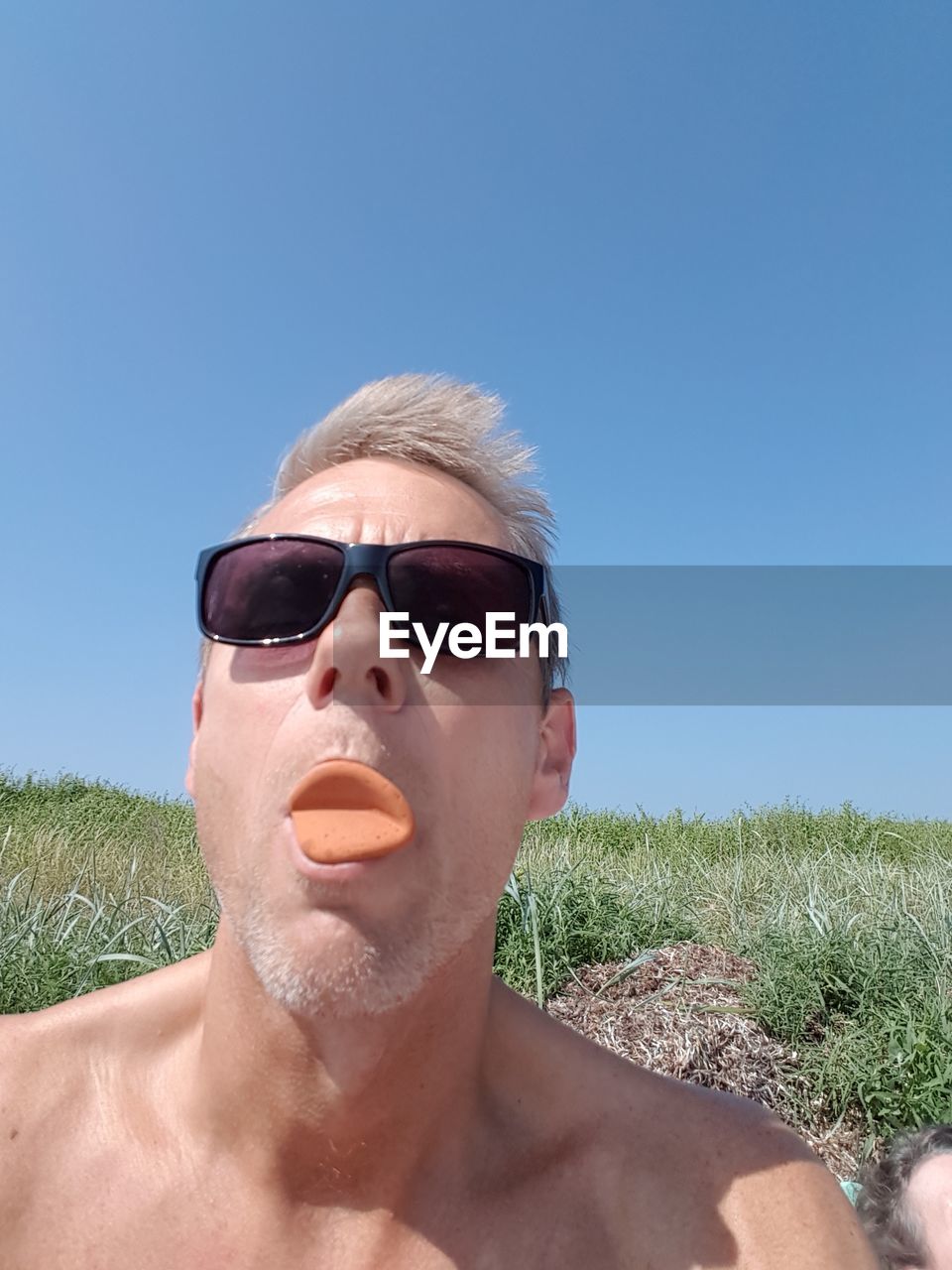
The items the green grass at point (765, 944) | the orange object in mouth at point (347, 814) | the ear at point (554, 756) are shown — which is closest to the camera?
the orange object in mouth at point (347, 814)

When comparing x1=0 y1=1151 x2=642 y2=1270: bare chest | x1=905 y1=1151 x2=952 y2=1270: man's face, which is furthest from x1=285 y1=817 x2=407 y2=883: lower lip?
x1=905 y1=1151 x2=952 y2=1270: man's face

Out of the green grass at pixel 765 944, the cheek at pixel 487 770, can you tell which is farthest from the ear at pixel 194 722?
the green grass at pixel 765 944

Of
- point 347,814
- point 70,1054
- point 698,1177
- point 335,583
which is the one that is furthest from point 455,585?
point 70,1054

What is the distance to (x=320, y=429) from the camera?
2.08 m

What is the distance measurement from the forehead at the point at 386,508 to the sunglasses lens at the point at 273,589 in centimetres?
9

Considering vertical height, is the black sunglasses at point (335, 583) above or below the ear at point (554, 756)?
above

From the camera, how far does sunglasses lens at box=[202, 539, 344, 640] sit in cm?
160

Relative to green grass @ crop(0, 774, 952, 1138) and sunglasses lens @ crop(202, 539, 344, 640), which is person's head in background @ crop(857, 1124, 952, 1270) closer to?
green grass @ crop(0, 774, 952, 1138)

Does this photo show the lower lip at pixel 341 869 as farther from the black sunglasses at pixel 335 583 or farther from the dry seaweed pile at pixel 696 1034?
the dry seaweed pile at pixel 696 1034

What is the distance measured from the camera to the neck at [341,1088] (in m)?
1.56

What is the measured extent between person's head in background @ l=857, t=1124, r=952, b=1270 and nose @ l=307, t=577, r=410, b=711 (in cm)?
275

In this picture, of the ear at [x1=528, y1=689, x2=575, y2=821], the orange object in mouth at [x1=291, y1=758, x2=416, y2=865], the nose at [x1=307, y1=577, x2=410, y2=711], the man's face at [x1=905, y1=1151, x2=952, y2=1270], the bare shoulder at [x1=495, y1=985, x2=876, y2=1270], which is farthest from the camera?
the man's face at [x1=905, y1=1151, x2=952, y2=1270]

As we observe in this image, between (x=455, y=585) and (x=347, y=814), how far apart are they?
0.53m

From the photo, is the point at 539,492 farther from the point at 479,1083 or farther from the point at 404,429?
the point at 479,1083
